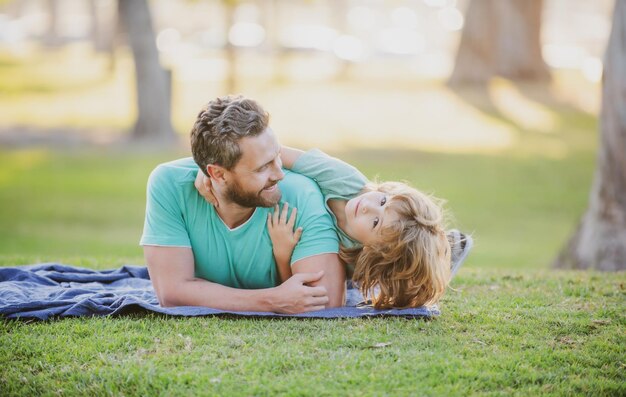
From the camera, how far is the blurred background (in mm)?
13344

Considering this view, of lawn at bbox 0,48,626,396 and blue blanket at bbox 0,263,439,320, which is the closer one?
lawn at bbox 0,48,626,396

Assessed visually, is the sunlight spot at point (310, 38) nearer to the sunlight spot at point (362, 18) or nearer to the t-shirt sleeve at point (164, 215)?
the sunlight spot at point (362, 18)

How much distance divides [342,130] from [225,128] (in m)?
15.5

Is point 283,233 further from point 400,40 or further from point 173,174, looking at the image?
point 400,40

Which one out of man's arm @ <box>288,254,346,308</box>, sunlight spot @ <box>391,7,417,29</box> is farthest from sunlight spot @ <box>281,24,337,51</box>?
man's arm @ <box>288,254,346,308</box>

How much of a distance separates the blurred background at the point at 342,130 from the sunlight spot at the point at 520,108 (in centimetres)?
6

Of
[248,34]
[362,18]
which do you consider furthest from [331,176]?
[362,18]

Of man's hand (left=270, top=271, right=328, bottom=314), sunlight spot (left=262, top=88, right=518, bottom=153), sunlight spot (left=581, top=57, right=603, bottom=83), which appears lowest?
sunlight spot (left=262, top=88, right=518, bottom=153)

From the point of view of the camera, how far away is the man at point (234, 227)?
478 centimetres

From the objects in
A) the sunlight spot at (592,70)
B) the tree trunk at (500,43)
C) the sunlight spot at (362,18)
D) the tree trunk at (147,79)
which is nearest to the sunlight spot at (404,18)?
the sunlight spot at (362,18)

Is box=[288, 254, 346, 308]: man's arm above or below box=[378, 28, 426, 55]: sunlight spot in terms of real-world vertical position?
below

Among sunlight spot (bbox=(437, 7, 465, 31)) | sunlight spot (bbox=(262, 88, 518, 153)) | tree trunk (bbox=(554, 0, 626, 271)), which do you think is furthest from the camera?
sunlight spot (bbox=(437, 7, 465, 31))

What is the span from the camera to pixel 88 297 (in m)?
5.17

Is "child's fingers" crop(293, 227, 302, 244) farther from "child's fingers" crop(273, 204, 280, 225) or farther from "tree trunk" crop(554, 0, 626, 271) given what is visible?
"tree trunk" crop(554, 0, 626, 271)
